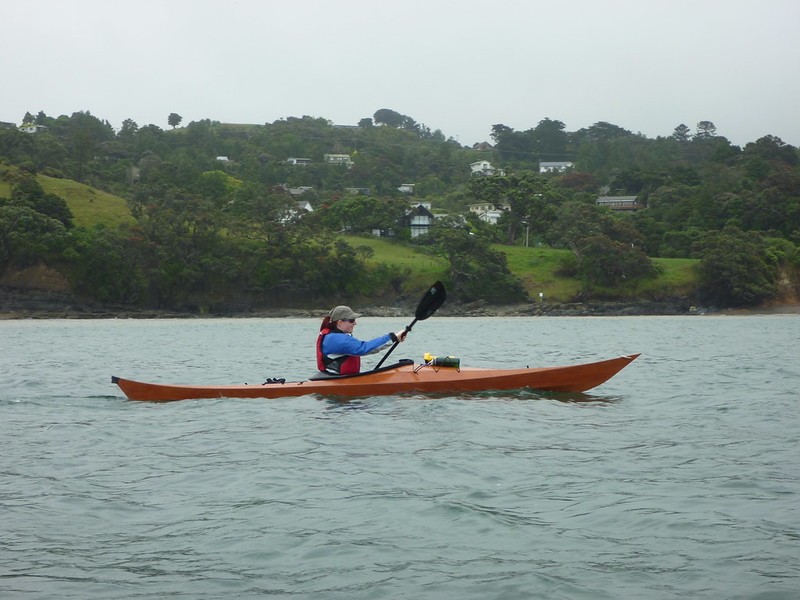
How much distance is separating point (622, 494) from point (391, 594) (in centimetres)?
261

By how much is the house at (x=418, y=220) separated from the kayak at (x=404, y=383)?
54526 mm

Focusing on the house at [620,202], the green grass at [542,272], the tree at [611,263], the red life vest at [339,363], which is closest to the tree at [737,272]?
the tree at [611,263]

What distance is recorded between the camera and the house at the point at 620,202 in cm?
7750

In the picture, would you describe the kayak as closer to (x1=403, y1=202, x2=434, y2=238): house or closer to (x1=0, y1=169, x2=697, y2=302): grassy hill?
(x1=0, y1=169, x2=697, y2=302): grassy hill

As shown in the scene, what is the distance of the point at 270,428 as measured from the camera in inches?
376

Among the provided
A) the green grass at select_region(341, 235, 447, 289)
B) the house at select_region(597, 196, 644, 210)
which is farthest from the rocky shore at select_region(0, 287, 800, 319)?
the house at select_region(597, 196, 644, 210)

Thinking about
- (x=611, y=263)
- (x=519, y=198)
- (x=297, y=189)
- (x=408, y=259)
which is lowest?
(x=611, y=263)

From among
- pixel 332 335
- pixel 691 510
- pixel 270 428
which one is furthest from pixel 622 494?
pixel 332 335

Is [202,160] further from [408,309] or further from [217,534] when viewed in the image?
[217,534]

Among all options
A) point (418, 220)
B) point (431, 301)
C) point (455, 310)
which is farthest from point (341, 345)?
point (418, 220)

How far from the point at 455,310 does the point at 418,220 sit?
13486mm

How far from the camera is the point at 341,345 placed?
10914 mm

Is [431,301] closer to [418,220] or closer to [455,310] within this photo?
[455,310]

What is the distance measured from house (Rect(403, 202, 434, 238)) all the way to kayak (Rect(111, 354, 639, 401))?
179ft
